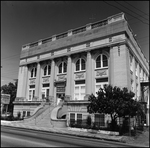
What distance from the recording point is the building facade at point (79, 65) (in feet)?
77.4

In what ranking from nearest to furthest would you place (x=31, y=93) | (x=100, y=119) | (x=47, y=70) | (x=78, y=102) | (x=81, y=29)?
(x=100, y=119) < (x=78, y=102) < (x=81, y=29) < (x=47, y=70) < (x=31, y=93)

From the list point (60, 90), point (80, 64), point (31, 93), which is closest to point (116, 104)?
point (80, 64)

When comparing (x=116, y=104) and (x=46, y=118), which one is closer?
(x=116, y=104)

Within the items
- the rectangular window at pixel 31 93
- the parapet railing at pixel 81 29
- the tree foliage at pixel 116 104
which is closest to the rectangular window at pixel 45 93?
the rectangular window at pixel 31 93

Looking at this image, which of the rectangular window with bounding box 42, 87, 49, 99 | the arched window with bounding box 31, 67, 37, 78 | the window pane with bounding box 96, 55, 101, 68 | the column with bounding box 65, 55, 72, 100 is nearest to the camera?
the window pane with bounding box 96, 55, 101, 68

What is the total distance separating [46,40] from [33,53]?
418 centimetres

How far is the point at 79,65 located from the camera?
91.9 feet

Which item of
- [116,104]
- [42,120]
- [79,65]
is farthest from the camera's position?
[79,65]

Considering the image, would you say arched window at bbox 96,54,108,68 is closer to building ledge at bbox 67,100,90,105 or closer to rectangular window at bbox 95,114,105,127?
building ledge at bbox 67,100,90,105

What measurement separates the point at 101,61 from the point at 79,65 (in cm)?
430

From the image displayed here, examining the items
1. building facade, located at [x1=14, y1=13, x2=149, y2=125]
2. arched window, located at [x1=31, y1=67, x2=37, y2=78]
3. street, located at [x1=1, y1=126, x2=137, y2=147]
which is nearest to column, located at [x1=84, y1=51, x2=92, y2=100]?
building facade, located at [x1=14, y1=13, x2=149, y2=125]

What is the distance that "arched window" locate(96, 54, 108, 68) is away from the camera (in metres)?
25.4

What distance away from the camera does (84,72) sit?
1056 inches

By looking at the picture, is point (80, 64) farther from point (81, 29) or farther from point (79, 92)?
point (81, 29)
